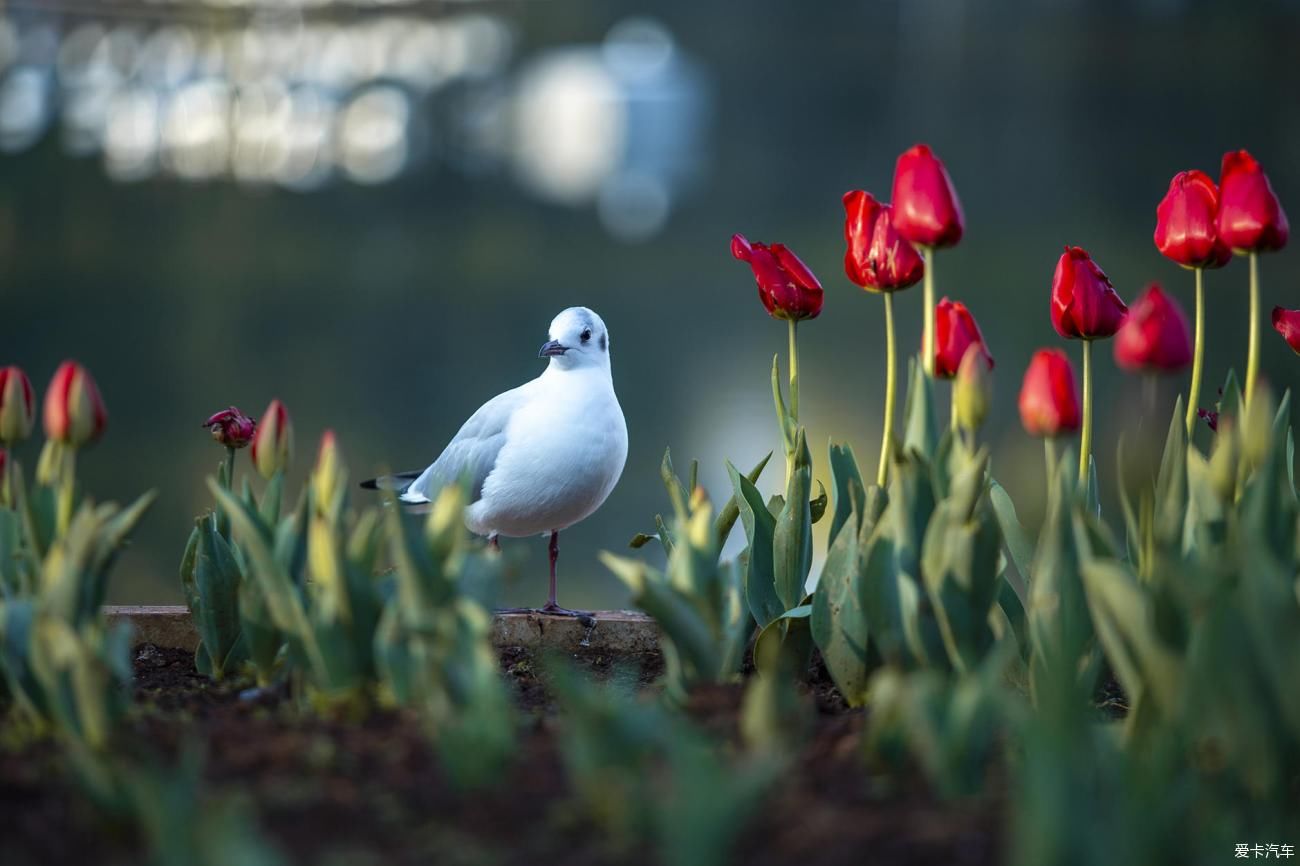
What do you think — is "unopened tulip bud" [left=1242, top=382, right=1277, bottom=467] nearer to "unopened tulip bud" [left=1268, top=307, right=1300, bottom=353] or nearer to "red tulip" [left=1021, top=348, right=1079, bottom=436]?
"red tulip" [left=1021, top=348, right=1079, bottom=436]

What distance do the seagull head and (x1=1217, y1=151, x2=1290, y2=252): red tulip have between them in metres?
1.09

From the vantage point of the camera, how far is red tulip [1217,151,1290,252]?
1934 mm

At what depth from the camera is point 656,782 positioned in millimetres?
1384

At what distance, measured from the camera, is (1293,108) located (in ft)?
59.6

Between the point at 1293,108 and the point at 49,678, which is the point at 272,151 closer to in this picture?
the point at 1293,108

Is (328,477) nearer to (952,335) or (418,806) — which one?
(418,806)

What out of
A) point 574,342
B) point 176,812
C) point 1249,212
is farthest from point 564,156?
point 176,812

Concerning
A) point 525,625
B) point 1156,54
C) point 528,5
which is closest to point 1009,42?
point 1156,54

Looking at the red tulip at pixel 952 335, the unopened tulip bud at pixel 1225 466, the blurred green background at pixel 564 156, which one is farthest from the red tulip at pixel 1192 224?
the blurred green background at pixel 564 156

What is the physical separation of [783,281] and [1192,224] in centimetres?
58

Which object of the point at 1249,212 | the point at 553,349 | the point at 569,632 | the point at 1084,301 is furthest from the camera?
the point at 553,349

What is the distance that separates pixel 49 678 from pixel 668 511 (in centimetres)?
460

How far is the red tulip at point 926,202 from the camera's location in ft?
6.22

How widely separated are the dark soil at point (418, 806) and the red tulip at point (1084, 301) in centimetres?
71
